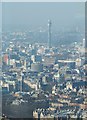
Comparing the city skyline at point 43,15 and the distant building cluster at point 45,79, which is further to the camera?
the city skyline at point 43,15

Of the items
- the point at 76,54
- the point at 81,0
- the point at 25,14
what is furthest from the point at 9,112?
the point at 76,54

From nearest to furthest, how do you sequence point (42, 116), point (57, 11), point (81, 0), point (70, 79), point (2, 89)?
point (42, 116) < point (81, 0) < point (2, 89) < point (57, 11) < point (70, 79)

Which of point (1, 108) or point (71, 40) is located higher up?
point (71, 40)

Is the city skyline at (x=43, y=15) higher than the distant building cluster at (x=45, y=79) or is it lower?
higher

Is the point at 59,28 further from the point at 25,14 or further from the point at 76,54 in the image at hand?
the point at 76,54

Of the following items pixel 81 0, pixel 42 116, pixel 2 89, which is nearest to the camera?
pixel 42 116

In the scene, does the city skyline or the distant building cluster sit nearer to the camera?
the distant building cluster

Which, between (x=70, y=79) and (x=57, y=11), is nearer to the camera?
(x=57, y=11)

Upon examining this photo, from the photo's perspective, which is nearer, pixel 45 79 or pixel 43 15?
pixel 43 15

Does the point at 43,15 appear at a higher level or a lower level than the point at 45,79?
higher

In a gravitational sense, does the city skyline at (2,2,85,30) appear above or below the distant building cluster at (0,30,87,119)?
above

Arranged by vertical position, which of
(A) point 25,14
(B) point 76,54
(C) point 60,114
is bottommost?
(C) point 60,114
